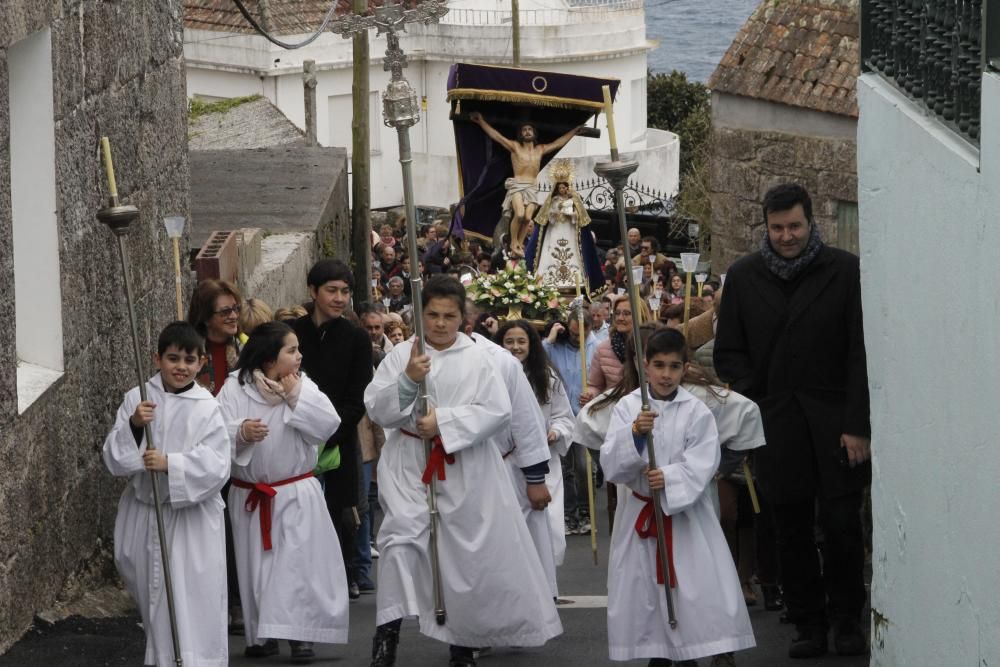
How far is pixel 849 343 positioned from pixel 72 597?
3.46m

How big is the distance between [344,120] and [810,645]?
1445 inches

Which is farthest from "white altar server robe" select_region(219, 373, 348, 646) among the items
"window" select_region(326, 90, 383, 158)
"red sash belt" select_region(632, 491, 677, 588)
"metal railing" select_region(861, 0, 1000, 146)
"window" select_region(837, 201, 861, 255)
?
"window" select_region(326, 90, 383, 158)

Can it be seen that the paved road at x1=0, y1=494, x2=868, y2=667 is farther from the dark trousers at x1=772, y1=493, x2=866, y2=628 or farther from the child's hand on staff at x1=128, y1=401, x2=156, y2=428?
the child's hand on staff at x1=128, y1=401, x2=156, y2=428

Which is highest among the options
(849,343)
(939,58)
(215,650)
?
(939,58)

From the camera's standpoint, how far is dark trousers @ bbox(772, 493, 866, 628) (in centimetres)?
799

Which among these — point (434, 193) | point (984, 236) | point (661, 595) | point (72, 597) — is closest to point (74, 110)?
point (72, 597)

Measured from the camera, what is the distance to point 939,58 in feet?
21.5

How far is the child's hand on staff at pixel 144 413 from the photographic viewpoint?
7461 millimetres

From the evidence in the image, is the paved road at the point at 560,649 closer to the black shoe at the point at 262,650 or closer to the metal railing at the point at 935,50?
the black shoe at the point at 262,650

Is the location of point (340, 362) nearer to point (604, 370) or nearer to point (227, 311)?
point (227, 311)

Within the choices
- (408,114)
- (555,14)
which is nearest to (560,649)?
(408,114)

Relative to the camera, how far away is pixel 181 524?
775 centimetres

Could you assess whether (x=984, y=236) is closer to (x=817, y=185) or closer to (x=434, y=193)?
(x=817, y=185)

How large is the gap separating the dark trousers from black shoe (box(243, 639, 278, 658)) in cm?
221
